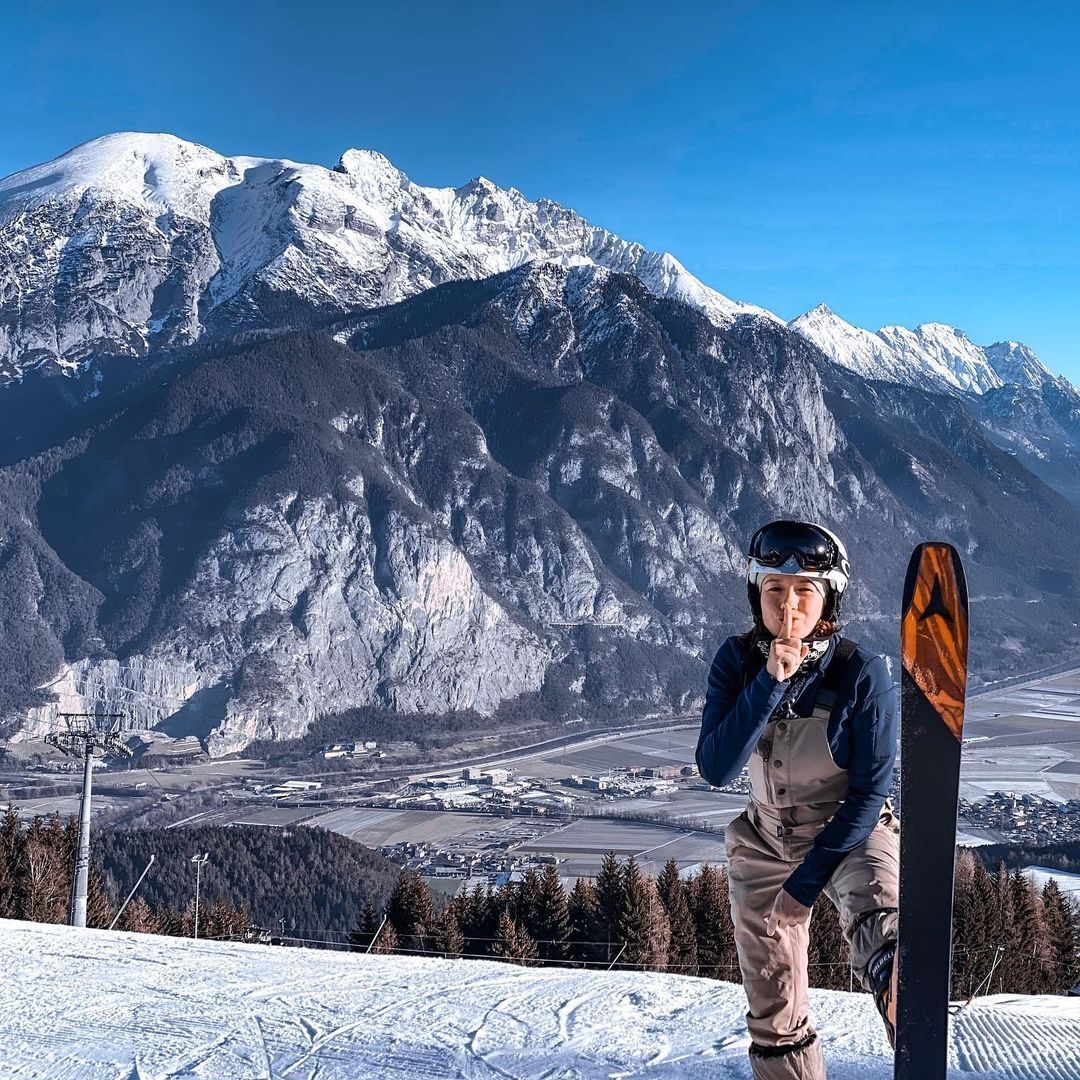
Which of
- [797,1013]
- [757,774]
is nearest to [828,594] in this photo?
[757,774]

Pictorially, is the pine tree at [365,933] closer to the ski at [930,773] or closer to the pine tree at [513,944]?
the pine tree at [513,944]

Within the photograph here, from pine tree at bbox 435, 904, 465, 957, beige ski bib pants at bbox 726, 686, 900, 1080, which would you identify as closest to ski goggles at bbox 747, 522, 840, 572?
beige ski bib pants at bbox 726, 686, 900, 1080

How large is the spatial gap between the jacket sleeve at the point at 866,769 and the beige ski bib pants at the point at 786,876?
114mm

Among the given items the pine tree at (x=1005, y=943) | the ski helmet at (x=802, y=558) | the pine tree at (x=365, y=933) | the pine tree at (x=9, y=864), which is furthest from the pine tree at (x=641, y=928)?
the ski helmet at (x=802, y=558)

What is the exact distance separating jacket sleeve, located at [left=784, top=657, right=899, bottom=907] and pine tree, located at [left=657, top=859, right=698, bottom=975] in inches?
836

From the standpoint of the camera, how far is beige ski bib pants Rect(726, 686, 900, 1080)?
13.3 ft

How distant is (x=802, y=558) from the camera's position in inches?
158

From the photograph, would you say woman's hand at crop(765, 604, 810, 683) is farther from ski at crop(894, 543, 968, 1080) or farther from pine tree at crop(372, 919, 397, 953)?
pine tree at crop(372, 919, 397, 953)

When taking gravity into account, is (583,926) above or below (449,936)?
below

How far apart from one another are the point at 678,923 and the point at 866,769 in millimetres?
25043

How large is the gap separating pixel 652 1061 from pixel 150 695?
478ft

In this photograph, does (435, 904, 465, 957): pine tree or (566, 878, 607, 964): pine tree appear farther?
(566, 878, 607, 964): pine tree

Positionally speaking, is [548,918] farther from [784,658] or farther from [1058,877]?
[1058,877]

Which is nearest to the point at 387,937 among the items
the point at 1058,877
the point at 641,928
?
the point at 641,928
